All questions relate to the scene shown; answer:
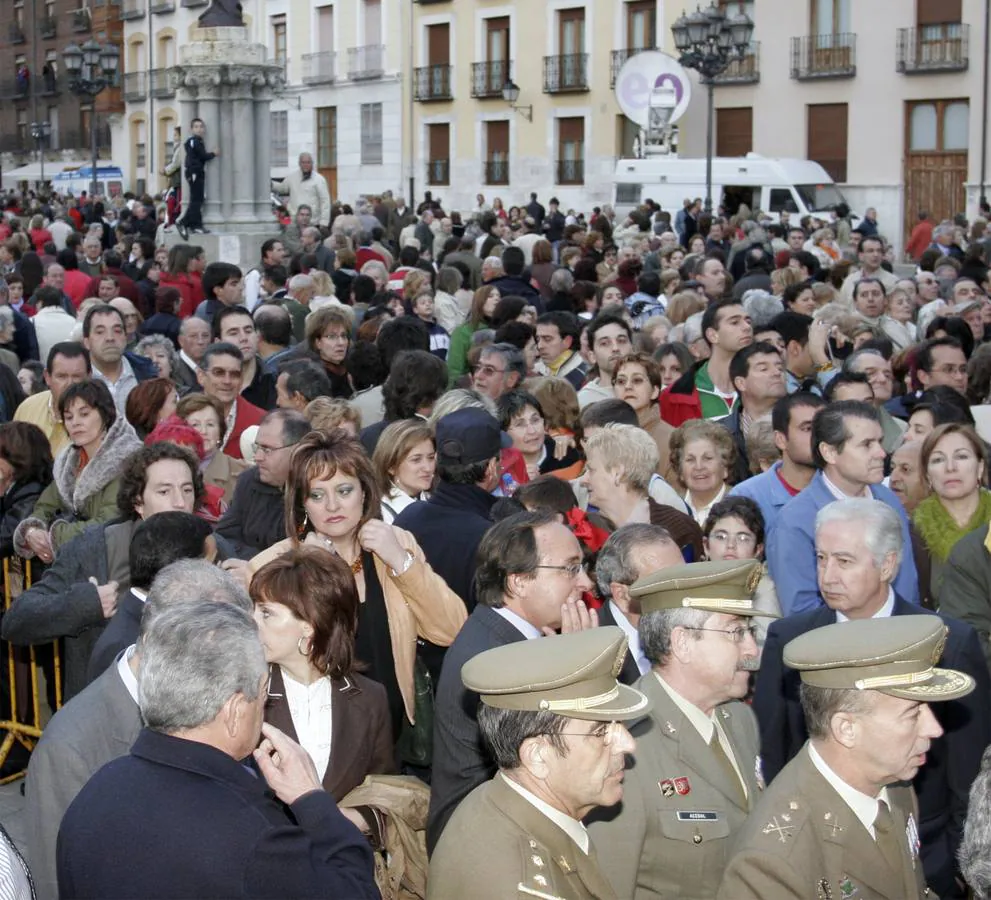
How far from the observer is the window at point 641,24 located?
35906 millimetres

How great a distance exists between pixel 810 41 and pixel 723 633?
105 feet

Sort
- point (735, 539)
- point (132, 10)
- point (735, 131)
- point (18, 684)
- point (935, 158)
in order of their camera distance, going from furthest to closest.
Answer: point (132, 10), point (735, 131), point (935, 158), point (18, 684), point (735, 539)

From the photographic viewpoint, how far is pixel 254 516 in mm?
6277

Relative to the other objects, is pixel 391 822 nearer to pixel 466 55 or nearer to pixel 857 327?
pixel 857 327

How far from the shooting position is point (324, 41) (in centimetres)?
4431

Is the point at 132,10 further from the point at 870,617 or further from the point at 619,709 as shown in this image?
the point at 619,709

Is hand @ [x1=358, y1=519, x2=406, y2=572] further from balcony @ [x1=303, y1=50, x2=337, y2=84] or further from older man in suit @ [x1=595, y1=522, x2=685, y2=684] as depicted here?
balcony @ [x1=303, y1=50, x2=337, y2=84]

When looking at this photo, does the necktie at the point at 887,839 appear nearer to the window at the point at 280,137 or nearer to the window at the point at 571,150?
the window at the point at 571,150

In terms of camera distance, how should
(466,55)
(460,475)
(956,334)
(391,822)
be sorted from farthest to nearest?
(466,55), (956,334), (460,475), (391,822)

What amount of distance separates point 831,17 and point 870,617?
31.6m

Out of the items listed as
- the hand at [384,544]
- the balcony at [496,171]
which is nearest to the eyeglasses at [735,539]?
the hand at [384,544]

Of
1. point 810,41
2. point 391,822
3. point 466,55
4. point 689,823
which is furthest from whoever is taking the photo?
point 466,55

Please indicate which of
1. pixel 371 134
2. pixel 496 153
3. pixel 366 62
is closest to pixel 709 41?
pixel 496 153

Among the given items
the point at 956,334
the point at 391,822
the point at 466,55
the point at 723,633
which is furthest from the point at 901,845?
the point at 466,55
